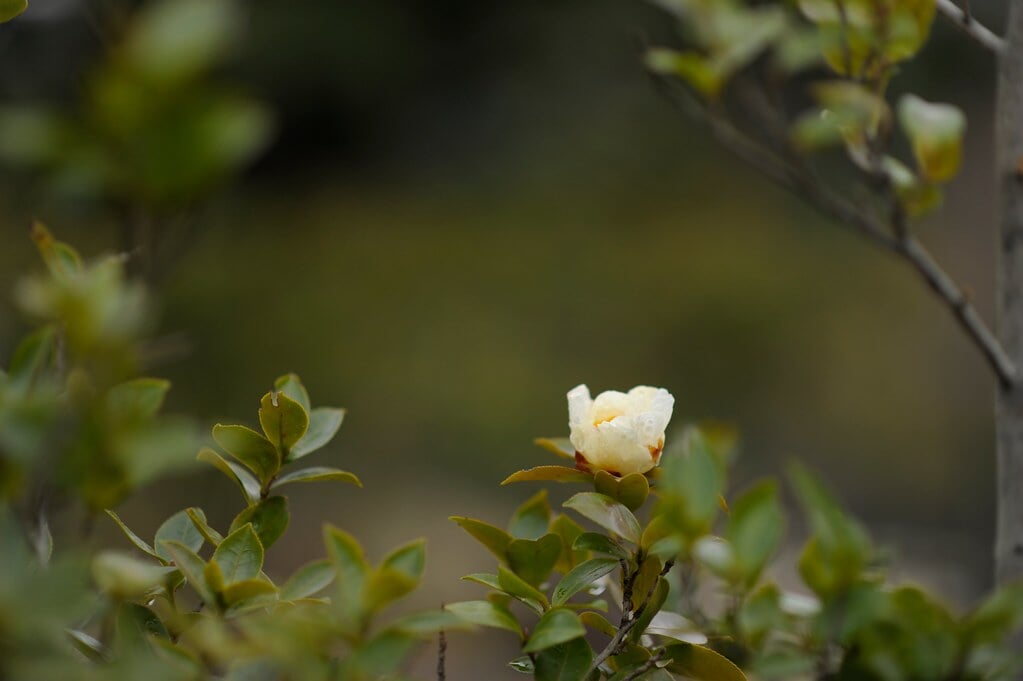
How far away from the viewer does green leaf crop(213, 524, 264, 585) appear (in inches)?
18.5

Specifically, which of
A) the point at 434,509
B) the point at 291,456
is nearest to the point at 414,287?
the point at 434,509

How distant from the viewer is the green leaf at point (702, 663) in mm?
471

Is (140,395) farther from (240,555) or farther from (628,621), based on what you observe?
(628,621)

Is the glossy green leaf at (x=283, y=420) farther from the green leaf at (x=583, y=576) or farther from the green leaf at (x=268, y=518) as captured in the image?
the green leaf at (x=583, y=576)

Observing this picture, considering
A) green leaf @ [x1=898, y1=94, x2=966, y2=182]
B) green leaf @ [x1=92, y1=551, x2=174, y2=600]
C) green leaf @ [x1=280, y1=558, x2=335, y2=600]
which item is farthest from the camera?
green leaf @ [x1=898, y1=94, x2=966, y2=182]

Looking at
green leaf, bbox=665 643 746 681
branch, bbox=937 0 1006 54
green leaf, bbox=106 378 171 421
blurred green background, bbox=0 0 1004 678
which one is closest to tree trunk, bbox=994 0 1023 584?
branch, bbox=937 0 1006 54

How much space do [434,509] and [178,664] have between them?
2487mm

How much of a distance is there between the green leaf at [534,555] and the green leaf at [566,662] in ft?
0.15

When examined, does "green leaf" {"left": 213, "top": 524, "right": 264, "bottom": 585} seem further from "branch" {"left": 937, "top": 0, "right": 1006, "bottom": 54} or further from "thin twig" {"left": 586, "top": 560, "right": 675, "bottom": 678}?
"branch" {"left": 937, "top": 0, "right": 1006, "bottom": 54}

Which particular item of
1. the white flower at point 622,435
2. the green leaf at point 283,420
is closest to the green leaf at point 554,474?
the white flower at point 622,435

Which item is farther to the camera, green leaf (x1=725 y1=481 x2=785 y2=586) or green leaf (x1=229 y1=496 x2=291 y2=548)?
green leaf (x1=229 y1=496 x2=291 y2=548)

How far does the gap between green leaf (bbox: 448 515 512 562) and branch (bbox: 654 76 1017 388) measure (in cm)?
36

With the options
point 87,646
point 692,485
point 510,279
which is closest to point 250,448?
point 87,646

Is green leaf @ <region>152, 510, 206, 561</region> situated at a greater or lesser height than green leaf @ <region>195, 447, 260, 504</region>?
lesser
